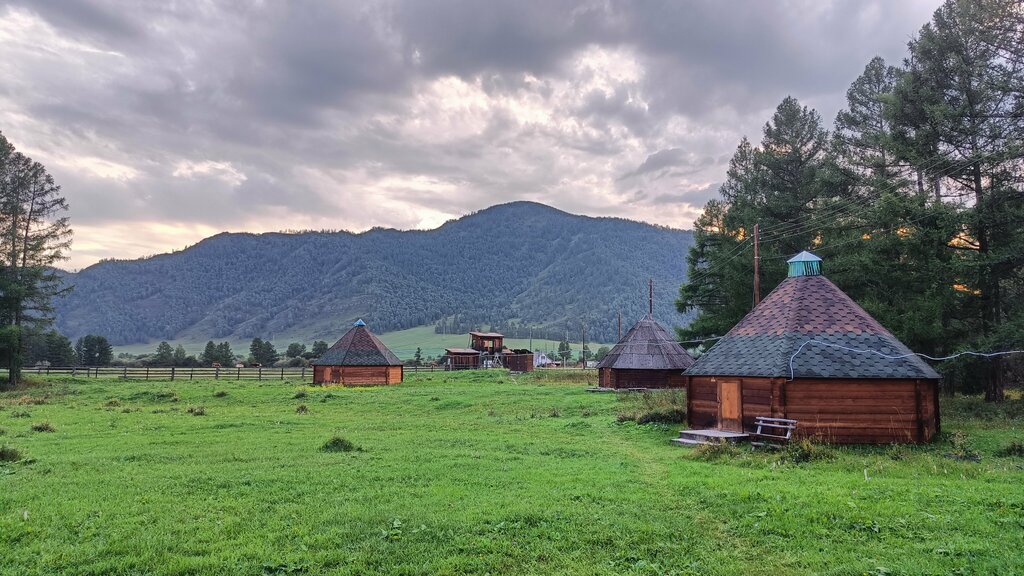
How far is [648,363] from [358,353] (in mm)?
25834

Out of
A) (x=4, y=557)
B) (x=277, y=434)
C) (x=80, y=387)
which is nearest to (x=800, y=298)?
(x=277, y=434)

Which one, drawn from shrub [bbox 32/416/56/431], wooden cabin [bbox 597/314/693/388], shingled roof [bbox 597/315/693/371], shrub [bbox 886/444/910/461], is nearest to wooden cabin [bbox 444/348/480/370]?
shingled roof [bbox 597/315/693/371]

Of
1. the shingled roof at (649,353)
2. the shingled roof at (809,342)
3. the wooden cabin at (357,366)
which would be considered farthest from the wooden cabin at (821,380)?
the wooden cabin at (357,366)

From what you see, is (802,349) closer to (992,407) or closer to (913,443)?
(913,443)

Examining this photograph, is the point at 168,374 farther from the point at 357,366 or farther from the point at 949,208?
the point at 949,208

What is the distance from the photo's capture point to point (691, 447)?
17.6 m

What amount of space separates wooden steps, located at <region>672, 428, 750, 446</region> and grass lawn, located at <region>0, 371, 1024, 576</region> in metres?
0.77

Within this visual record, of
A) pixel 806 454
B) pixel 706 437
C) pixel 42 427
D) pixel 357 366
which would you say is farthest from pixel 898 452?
pixel 357 366

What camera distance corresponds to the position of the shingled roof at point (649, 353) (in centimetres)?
3972

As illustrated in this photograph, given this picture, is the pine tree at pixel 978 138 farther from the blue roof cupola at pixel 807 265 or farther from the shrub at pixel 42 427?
the shrub at pixel 42 427

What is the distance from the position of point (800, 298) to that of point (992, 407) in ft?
36.0

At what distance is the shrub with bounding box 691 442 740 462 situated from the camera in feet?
51.0

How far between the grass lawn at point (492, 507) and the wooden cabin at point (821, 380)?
135 cm

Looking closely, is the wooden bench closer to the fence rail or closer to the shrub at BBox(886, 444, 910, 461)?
the shrub at BBox(886, 444, 910, 461)
